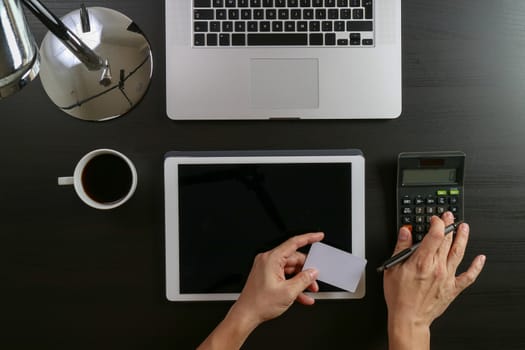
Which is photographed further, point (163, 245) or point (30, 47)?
point (163, 245)

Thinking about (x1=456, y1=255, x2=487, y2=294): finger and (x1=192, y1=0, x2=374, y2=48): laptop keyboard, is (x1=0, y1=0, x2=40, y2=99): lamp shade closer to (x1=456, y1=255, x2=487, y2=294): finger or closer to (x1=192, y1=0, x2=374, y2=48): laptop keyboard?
(x1=192, y1=0, x2=374, y2=48): laptop keyboard

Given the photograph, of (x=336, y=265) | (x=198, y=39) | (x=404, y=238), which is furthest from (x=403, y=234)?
(x=198, y=39)

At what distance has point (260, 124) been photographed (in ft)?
2.21

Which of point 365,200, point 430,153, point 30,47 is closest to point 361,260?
point 365,200

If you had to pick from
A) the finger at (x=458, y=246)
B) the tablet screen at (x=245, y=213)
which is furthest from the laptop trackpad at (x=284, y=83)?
the finger at (x=458, y=246)

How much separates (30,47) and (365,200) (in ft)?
1.73

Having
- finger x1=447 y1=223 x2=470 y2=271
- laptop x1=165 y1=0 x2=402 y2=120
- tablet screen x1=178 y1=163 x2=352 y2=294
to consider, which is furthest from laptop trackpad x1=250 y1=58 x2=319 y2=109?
finger x1=447 y1=223 x2=470 y2=271

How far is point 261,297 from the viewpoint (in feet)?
2.00

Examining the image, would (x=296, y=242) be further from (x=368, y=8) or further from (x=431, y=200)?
(x=368, y=8)

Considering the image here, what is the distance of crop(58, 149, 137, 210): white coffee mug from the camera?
616 mm

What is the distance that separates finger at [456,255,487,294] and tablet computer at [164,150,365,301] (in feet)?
0.53

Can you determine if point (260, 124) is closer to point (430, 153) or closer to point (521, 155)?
point (430, 153)

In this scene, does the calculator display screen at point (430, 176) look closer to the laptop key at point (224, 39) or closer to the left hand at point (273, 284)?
Answer: the left hand at point (273, 284)

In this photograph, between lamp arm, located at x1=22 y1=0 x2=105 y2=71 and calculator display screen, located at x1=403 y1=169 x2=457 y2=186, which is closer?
lamp arm, located at x1=22 y1=0 x2=105 y2=71
